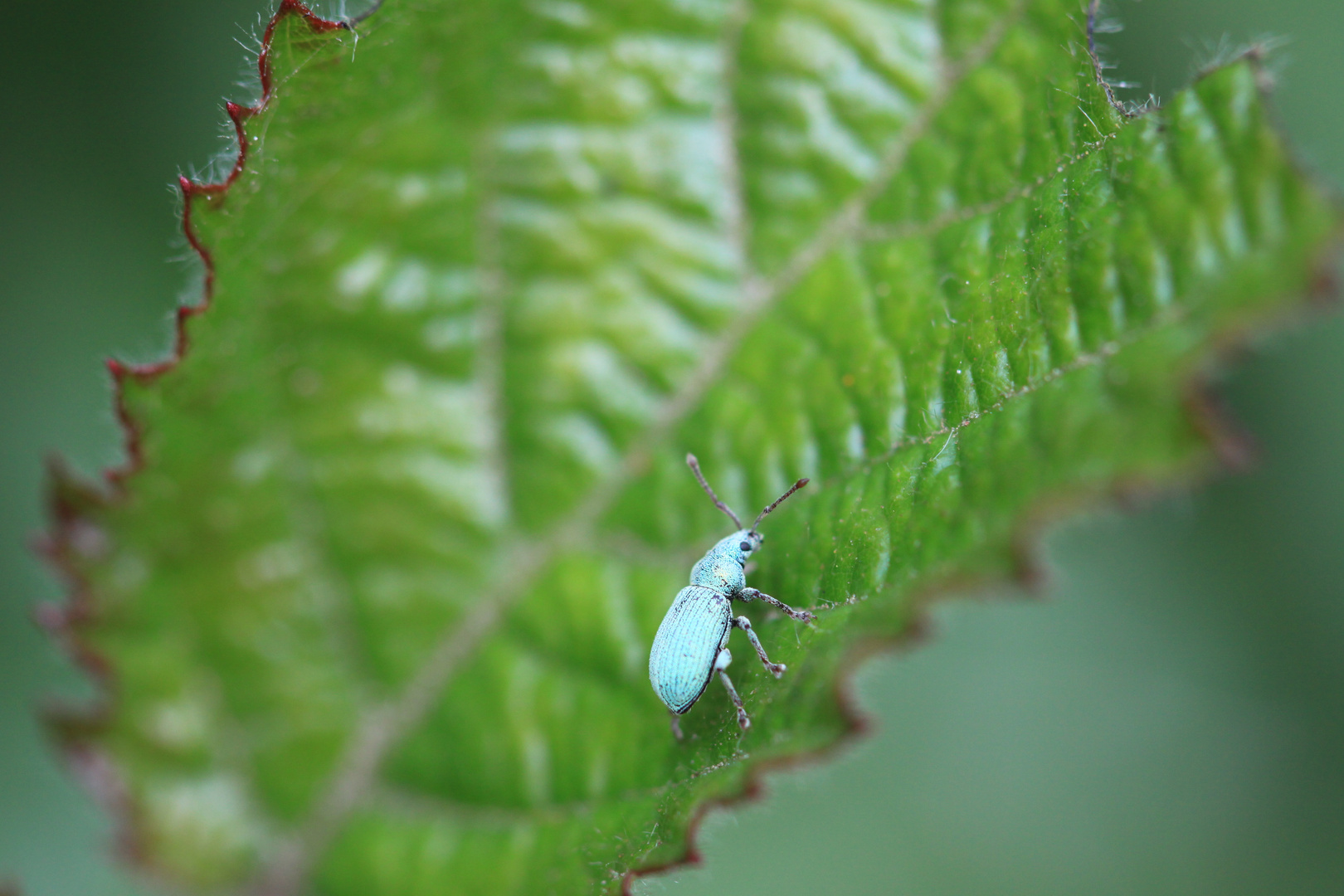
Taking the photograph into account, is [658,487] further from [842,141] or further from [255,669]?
[255,669]

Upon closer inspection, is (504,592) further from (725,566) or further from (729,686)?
(729,686)

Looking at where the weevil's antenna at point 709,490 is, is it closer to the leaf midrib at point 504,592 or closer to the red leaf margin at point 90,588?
the leaf midrib at point 504,592

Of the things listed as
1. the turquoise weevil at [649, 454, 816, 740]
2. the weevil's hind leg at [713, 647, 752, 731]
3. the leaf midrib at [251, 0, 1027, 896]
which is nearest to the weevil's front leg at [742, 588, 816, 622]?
the turquoise weevil at [649, 454, 816, 740]

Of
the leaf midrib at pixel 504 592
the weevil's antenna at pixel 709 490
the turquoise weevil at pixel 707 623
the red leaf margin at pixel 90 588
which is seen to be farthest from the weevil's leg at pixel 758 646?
the red leaf margin at pixel 90 588

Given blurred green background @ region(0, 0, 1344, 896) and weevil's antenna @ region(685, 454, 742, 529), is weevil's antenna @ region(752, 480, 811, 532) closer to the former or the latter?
weevil's antenna @ region(685, 454, 742, 529)

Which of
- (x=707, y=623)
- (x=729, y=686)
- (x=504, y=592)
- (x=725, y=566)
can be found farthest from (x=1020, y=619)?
(x=504, y=592)
